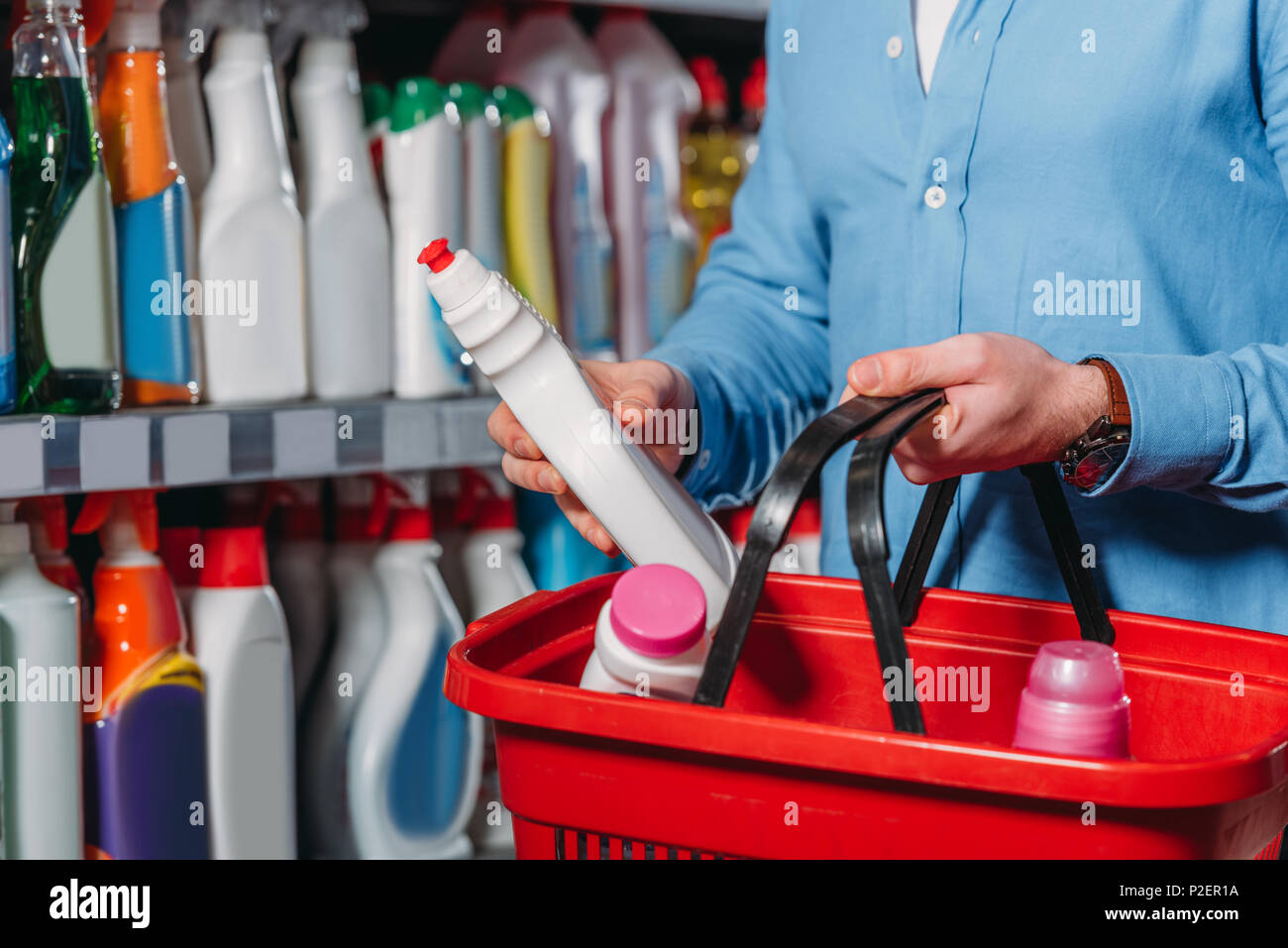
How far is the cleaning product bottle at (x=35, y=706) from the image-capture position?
106cm

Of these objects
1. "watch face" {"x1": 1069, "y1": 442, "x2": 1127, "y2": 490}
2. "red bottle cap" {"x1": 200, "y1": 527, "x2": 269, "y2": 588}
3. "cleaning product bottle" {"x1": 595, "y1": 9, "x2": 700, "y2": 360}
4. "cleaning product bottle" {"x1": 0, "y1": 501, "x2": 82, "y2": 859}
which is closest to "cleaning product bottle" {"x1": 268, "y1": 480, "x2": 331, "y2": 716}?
"red bottle cap" {"x1": 200, "y1": 527, "x2": 269, "y2": 588}

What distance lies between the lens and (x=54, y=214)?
1062 millimetres

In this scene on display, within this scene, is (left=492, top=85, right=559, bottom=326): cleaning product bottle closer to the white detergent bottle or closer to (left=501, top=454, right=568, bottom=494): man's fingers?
the white detergent bottle

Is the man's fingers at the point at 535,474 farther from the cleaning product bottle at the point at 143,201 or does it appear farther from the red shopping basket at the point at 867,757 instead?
the cleaning product bottle at the point at 143,201

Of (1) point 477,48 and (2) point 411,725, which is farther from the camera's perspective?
(1) point 477,48

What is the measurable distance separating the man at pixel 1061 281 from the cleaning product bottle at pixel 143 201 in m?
0.51

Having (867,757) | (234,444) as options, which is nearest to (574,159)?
(234,444)

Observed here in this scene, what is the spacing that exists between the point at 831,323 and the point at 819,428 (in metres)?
0.48

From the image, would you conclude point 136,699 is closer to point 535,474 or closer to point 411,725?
point 411,725

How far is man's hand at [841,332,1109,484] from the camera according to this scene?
577 mm

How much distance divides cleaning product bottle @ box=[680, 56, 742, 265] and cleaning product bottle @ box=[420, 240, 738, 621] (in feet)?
3.72

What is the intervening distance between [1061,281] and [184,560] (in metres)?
0.87

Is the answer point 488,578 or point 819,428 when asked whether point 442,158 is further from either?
point 819,428
